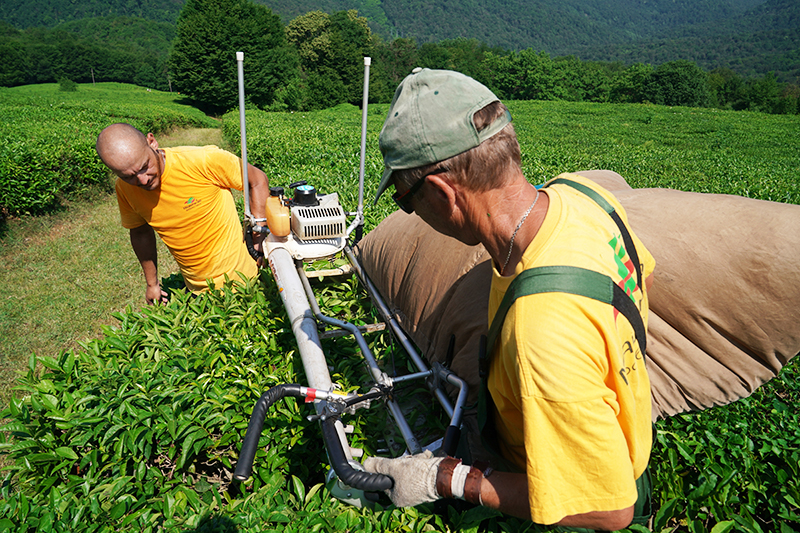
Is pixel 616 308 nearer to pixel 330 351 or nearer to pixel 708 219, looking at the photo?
pixel 708 219

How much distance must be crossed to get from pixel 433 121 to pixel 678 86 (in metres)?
65.7

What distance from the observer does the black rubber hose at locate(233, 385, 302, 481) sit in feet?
4.44

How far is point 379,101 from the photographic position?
50.0 meters

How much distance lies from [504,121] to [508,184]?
0.17 m

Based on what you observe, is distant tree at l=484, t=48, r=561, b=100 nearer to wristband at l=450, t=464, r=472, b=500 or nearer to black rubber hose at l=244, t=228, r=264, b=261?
black rubber hose at l=244, t=228, r=264, b=261

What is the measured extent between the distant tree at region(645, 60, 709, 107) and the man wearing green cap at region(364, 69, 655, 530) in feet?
210

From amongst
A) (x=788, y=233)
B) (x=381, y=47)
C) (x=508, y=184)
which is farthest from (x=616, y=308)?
(x=381, y=47)

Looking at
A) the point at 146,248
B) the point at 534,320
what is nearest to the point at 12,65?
the point at 146,248

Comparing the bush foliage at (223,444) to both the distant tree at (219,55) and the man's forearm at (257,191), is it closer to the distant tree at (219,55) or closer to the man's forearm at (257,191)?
the man's forearm at (257,191)

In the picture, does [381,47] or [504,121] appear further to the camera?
[381,47]

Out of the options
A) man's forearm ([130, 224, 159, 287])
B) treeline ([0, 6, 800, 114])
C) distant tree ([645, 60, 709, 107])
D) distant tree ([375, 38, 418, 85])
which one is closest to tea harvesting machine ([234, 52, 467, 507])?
man's forearm ([130, 224, 159, 287])

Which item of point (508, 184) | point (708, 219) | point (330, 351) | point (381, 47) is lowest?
point (330, 351)

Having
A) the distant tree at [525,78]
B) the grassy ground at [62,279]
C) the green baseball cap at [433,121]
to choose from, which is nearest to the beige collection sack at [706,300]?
the green baseball cap at [433,121]

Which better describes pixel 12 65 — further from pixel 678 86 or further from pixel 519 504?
pixel 678 86
